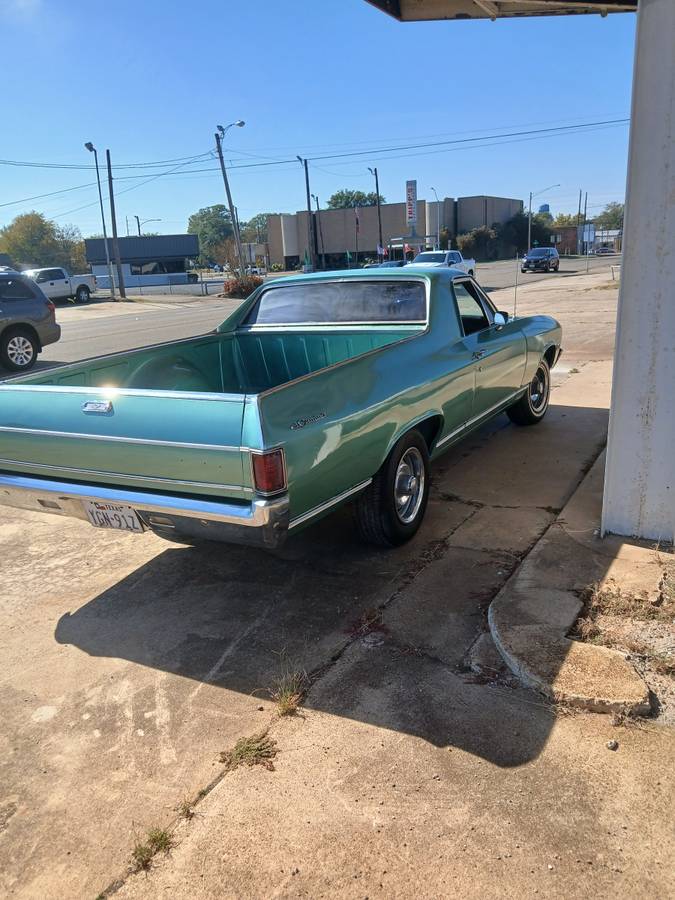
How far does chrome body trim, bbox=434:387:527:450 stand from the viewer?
5.09m

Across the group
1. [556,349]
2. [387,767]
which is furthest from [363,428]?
[556,349]

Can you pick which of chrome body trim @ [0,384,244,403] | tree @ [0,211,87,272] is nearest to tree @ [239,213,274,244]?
tree @ [0,211,87,272]

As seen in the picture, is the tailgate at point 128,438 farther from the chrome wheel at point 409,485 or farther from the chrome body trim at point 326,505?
the chrome wheel at point 409,485

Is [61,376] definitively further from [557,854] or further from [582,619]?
[557,854]

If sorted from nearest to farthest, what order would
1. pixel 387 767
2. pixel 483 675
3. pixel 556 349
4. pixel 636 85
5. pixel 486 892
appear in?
pixel 486 892 → pixel 387 767 → pixel 483 675 → pixel 636 85 → pixel 556 349

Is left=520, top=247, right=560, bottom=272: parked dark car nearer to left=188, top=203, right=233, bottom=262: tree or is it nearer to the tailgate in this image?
the tailgate

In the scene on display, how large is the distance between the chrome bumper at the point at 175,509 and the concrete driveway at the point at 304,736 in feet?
1.99

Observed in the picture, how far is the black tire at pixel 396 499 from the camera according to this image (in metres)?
4.23

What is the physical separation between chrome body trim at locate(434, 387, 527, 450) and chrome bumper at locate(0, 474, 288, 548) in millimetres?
2036

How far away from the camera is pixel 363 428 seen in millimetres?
3875

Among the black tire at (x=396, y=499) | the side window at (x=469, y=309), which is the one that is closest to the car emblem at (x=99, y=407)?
the black tire at (x=396, y=499)

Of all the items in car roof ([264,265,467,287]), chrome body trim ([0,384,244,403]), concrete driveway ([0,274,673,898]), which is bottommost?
concrete driveway ([0,274,673,898])

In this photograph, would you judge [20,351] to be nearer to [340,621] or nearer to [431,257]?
[340,621]

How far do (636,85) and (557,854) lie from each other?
3.72 metres
